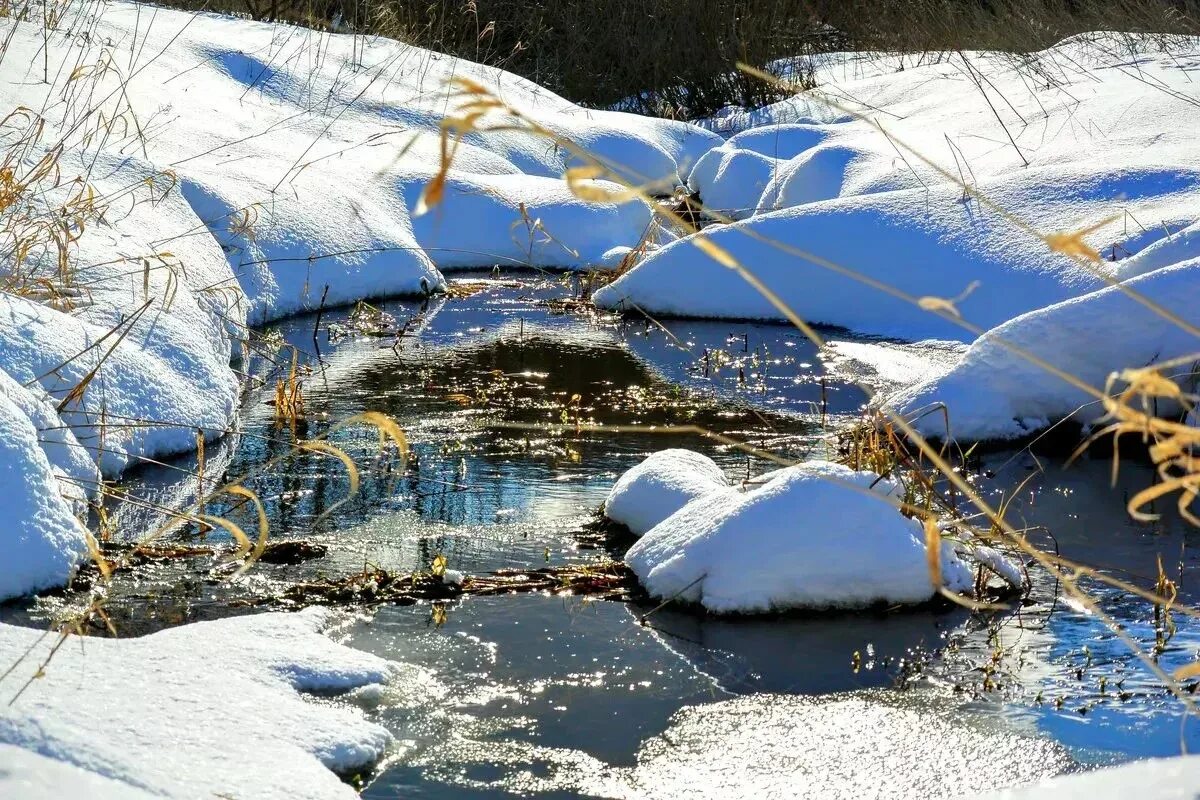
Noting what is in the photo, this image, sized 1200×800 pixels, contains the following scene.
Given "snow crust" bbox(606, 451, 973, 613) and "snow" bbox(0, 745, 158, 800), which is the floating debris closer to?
"snow crust" bbox(606, 451, 973, 613)

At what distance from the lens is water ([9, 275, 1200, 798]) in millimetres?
2578

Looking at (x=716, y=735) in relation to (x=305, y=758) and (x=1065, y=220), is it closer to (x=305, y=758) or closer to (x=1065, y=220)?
(x=305, y=758)

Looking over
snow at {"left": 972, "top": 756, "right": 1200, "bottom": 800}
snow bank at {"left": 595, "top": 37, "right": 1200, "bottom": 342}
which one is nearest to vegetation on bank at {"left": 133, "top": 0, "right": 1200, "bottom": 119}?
snow bank at {"left": 595, "top": 37, "right": 1200, "bottom": 342}

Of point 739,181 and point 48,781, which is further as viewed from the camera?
point 739,181

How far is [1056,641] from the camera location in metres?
3.14

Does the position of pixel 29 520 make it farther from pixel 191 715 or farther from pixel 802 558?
pixel 802 558

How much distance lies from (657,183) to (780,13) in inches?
473

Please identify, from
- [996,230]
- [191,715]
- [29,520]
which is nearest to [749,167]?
[996,230]

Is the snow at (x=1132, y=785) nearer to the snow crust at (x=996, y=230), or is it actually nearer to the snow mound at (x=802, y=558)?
the snow mound at (x=802, y=558)

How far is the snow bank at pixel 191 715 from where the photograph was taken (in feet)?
6.45

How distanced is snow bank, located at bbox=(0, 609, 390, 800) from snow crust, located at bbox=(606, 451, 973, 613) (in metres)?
0.90

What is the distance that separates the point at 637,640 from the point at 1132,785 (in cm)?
181

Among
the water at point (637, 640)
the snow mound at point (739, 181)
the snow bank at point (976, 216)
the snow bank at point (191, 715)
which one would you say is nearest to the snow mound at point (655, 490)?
the water at point (637, 640)

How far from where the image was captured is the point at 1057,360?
4738 millimetres
